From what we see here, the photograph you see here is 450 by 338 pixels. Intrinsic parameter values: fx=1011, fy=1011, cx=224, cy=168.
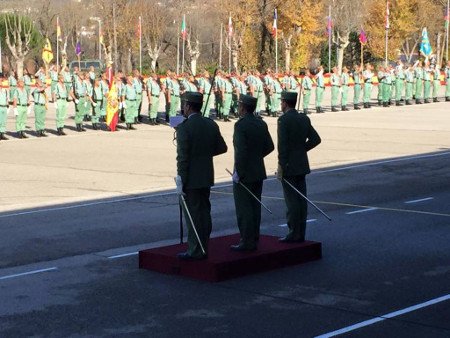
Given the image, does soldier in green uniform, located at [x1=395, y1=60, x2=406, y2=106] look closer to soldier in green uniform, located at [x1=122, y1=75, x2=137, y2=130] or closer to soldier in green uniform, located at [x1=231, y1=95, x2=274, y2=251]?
soldier in green uniform, located at [x1=122, y1=75, x2=137, y2=130]

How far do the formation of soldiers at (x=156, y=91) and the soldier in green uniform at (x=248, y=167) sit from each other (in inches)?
509

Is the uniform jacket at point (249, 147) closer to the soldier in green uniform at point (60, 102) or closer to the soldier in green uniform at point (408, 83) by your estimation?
the soldier in green uniform at point (60, 102)

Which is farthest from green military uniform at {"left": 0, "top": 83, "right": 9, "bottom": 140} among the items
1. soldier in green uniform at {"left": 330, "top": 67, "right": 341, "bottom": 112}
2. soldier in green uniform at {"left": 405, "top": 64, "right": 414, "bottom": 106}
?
soldier in green uniform at {"left": 405, "top": 64, "right": 414, "bottom": 106}

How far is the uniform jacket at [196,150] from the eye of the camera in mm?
10242

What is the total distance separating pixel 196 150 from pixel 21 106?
1699 cm

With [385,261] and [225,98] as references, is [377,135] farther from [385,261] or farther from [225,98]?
[385,261]

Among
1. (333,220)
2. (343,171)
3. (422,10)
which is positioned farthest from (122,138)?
(422,10)

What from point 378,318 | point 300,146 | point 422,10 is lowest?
point 378,318

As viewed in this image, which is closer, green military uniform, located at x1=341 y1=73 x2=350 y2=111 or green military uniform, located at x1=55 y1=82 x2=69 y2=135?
green military uniform, located at x1=55 y1=82 x2=69 y2=135

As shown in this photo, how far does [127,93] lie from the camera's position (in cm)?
2970

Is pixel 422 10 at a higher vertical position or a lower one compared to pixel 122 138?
higher

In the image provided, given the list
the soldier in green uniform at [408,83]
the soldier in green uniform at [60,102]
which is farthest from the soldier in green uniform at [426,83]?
the soldier in green uniform at [60,102]

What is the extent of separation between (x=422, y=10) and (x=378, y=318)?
64119mm

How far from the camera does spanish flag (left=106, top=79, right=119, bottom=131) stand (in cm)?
2897
